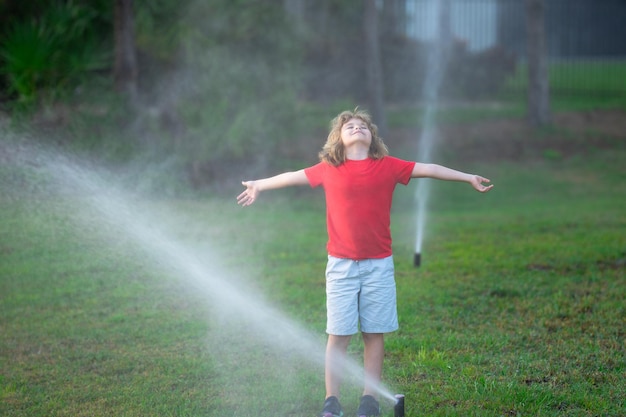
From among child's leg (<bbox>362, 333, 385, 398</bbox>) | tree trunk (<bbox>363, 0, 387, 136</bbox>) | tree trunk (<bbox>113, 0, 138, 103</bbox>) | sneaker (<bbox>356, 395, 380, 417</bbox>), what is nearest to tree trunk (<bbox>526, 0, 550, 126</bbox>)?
tree trunk (<bbox>363, 0, 387, 136</bbox>)

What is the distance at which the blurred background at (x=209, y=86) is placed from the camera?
10648 mm

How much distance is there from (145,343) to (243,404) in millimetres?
1186

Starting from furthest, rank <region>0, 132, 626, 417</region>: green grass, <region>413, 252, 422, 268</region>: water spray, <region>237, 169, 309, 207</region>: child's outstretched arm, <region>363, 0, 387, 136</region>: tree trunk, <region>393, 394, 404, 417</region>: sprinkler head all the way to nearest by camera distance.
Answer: <region>363, 0, 387, 136</region>: tree trunk < <region>413, 252, 422, 268</region>: water spray < <region>0, 132, 626, 417</region>: green grass < <region>237, 169, 309, 207</region>: child's outstretched arm < <region>393, 394, 404, 417</region>: sprinkler head

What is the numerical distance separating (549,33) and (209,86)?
16744 millimetres

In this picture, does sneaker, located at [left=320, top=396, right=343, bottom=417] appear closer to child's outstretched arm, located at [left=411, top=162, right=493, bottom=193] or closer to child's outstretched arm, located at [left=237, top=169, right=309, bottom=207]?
→ child's outstretched arm, located at [left=237, top=169, right=309, bottom=207]

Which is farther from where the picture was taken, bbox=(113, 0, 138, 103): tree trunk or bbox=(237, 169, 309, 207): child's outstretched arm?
bbox=(113, 0, 138, 103): tree trunk

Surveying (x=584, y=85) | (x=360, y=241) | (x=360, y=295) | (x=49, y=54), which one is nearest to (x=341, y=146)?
(x=360, y=241)

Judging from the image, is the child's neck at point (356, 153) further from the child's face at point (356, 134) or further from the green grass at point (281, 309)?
the green grass at point (281, 309)

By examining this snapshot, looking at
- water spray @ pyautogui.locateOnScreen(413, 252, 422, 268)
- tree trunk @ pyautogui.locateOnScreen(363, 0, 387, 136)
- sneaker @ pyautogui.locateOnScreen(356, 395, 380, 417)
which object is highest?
tree trunk @ pyautogui.locateOnScreen(363, 0, 387, 136)

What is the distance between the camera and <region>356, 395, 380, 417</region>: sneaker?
12.8 feet

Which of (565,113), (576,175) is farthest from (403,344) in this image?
(565,113)

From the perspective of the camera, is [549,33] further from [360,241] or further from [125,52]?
[360,241]

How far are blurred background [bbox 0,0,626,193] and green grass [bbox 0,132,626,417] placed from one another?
5.62 feet

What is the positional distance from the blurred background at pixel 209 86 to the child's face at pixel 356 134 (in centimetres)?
604
